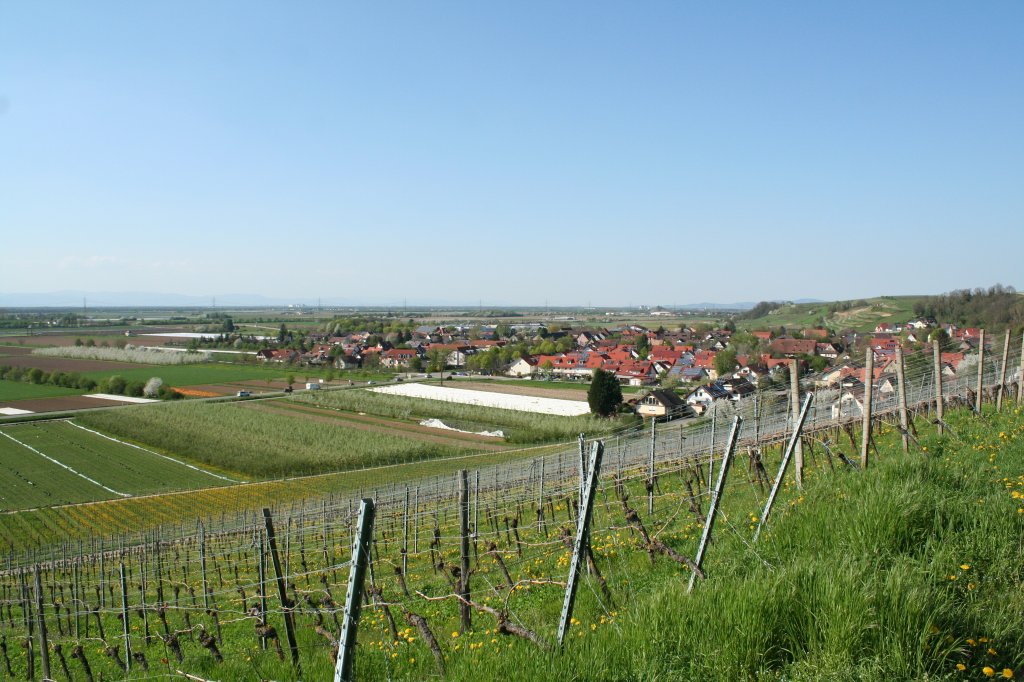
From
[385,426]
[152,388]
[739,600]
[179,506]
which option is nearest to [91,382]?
[152,388]

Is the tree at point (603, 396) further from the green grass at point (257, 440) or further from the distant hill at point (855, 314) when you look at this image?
the distant hill at point (855, 314)

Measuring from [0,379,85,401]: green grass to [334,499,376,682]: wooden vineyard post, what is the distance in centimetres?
6397

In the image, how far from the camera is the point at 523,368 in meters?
75.3

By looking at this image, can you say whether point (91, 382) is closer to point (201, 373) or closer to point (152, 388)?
point (152, 388)

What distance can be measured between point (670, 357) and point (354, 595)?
73090 mm

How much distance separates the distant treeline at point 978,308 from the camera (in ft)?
148

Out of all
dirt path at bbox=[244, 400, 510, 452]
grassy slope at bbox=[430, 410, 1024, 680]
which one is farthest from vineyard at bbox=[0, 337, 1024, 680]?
dirt path at bbox=[244, 400, 510, 452]

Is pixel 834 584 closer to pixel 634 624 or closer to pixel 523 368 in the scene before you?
pixel 634 624

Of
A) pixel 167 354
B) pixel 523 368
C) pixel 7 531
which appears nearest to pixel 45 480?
pixel 7 531

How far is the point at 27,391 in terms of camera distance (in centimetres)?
5884

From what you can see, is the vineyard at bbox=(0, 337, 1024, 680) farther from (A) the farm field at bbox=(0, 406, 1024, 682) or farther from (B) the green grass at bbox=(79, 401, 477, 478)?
(B) the green grass at bbox=(79, 401, 477, 478)

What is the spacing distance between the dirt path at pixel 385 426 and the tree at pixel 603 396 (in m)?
9.12

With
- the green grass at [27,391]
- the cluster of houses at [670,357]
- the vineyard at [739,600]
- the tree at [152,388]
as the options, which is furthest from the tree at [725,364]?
the green grass at [27,391]

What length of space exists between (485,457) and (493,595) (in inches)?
1124
